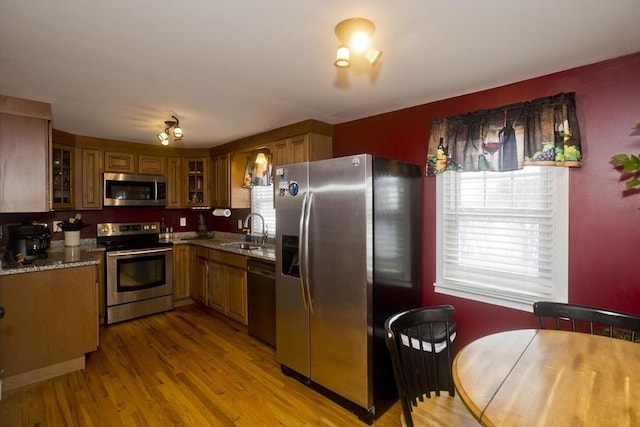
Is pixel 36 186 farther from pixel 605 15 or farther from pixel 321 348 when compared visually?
pixel 605 15

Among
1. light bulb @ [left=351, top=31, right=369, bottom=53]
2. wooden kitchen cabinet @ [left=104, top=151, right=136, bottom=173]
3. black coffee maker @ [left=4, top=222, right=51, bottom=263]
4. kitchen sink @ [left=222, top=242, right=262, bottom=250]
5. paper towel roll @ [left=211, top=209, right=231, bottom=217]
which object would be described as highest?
light bulb @ [left=351, top=31, right=369, bottom=53]

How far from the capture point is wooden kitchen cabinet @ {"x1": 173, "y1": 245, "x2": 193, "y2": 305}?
442cm

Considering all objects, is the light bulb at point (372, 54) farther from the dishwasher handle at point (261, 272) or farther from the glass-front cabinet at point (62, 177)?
the glass-front cabinet at point (62, 177)

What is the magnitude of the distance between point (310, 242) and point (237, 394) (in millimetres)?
1314

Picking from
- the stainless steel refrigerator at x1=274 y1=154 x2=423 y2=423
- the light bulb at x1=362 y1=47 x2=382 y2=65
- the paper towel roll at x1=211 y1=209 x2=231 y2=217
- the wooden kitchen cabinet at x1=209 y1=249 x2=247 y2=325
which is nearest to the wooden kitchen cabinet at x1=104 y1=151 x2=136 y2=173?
the paper towel roll at x1=211 y1=209 x2=231 y2=217

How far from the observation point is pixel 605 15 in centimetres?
146

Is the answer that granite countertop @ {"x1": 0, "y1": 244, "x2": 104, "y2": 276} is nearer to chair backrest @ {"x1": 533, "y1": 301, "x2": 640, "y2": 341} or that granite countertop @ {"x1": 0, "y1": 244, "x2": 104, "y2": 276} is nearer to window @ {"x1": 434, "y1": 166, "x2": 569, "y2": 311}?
window @ {"x1": 434, "y1": 166, "x2": 569, "y2": 311}

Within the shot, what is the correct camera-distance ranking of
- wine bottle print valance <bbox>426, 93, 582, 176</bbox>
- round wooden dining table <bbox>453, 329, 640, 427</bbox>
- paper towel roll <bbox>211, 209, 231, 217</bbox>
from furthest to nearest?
paper towel roll <bbox>211, 209, 231, 217</bbox>, wine bottle print valance <bbox>426, 93, 582, 176</bbox>, round wooden dining table <bbox>453, 329, 640, 427</bbox>

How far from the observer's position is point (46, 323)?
265 cm

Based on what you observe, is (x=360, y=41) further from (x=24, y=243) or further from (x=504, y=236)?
(x=24, y=243)

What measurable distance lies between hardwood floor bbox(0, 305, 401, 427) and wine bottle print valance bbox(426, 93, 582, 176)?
1.94 metres

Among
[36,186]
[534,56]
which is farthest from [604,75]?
[36,186]

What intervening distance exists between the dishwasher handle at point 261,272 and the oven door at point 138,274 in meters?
1.61

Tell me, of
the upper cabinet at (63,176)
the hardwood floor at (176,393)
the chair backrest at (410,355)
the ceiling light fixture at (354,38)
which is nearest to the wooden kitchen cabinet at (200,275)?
the hardwood floor at (176,393)
